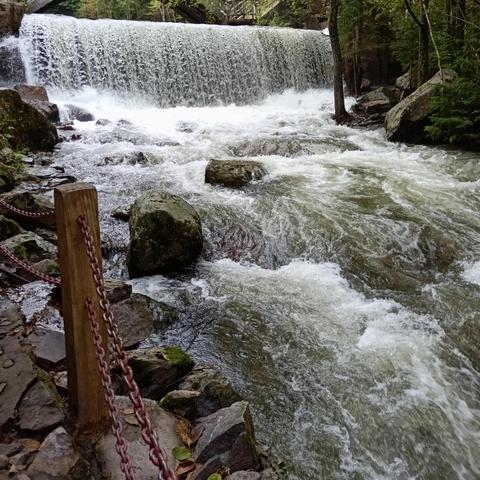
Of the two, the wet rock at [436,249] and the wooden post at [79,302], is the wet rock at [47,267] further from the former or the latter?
the wet rock at [436,249]

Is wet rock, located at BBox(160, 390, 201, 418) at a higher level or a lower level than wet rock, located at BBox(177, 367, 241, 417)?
higher

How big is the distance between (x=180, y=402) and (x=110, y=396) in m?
1.18

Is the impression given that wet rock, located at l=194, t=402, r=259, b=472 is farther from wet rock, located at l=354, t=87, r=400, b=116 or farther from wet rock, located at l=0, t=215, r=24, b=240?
wet rock, located at l=354, t=87, r=400, b=116

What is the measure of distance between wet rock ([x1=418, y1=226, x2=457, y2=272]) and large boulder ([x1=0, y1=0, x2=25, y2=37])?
14.9 m

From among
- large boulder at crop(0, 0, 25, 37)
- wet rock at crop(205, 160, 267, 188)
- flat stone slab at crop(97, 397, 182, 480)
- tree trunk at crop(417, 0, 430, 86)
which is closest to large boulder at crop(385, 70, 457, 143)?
tree trunk at crop(417, 0, 430, 86)

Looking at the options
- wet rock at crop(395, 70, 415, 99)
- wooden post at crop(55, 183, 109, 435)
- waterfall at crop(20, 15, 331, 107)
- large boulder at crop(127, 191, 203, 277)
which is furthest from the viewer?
waterfall at crop(20, 15, 331, 107)

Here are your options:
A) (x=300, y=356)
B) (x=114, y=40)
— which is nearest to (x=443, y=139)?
(x=300, y=356)

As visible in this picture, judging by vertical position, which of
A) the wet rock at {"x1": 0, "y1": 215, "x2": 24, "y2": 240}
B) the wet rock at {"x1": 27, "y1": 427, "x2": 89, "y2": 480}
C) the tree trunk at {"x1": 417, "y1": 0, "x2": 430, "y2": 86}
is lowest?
the wet rock at {"x1": 0, "y1": 215, "x2": 24, "y2": 240}

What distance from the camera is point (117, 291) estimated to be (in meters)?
4.76

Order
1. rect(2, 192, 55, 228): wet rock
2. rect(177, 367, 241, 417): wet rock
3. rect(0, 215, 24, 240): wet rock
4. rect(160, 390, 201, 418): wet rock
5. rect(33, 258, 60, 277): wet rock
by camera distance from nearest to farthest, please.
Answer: rect(160, 390, 201, 418): wet rock
rect(177, 367, 241, 417): wet rock
rect(33, 258, 60, 277): wet rock
rect(0, 215, 24, 240): wet rock
rect(2, 192, 55, 228): wet rock

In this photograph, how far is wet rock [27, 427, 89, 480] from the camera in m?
2.38

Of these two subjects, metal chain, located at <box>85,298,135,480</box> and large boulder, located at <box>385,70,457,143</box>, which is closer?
metal chain, located at <box>85,298,135,480</box>

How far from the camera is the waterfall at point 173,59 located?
15820mm

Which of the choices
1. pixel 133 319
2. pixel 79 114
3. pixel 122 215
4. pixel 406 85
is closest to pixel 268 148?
pixel 122 215
